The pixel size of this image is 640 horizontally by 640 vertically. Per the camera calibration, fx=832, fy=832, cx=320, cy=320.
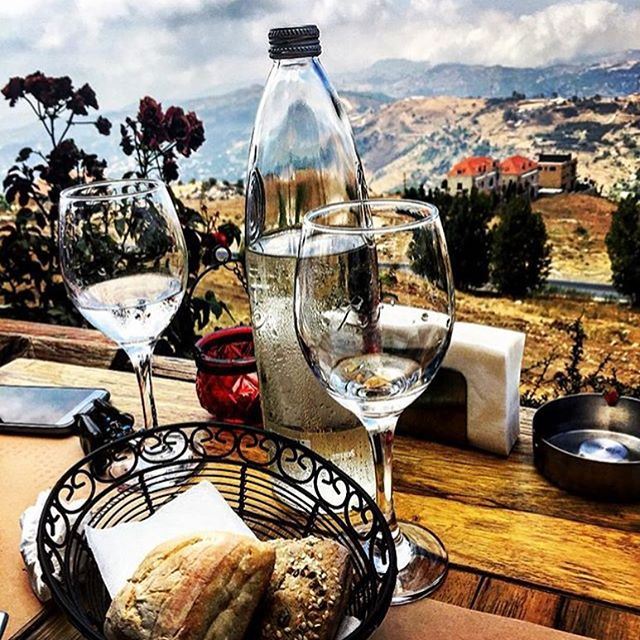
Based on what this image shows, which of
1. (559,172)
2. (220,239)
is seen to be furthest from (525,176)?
(220,239)

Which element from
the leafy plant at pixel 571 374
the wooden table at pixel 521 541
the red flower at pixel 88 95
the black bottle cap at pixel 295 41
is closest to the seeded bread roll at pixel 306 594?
the wooden table at pixel 521 541

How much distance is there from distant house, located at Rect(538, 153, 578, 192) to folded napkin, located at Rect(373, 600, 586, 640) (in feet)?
2.78

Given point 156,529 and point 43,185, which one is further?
point 43,185

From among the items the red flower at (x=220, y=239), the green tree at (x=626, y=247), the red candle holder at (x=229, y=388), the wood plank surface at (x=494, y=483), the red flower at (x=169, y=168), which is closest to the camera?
the wood plank surface at (x=494, y=483)

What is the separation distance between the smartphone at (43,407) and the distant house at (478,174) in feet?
2.21

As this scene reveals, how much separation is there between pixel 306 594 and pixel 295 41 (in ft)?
1.35

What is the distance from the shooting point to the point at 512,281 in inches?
50.3

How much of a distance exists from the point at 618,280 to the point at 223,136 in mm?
766

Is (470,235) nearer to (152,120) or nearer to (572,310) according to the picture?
(572,310)

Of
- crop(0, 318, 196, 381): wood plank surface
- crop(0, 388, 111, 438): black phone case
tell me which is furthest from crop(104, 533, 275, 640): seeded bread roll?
crop(0, 318, 196, 381): wood plank surface

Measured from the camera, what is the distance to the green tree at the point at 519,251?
1264mm

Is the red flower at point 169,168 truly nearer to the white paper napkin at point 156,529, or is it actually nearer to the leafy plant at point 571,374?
the leafy plant at point 571,374

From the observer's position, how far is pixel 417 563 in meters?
0.62

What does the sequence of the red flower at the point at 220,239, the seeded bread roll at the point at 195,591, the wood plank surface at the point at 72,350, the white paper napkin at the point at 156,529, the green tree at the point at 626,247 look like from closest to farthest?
the seeded bread roll at the point at 195,591, the white paper napkin at the point at 156,529, the wood plank surface at the point at 72,350, the green tree at the point at 626,247, the red flower at the point at 220,239
